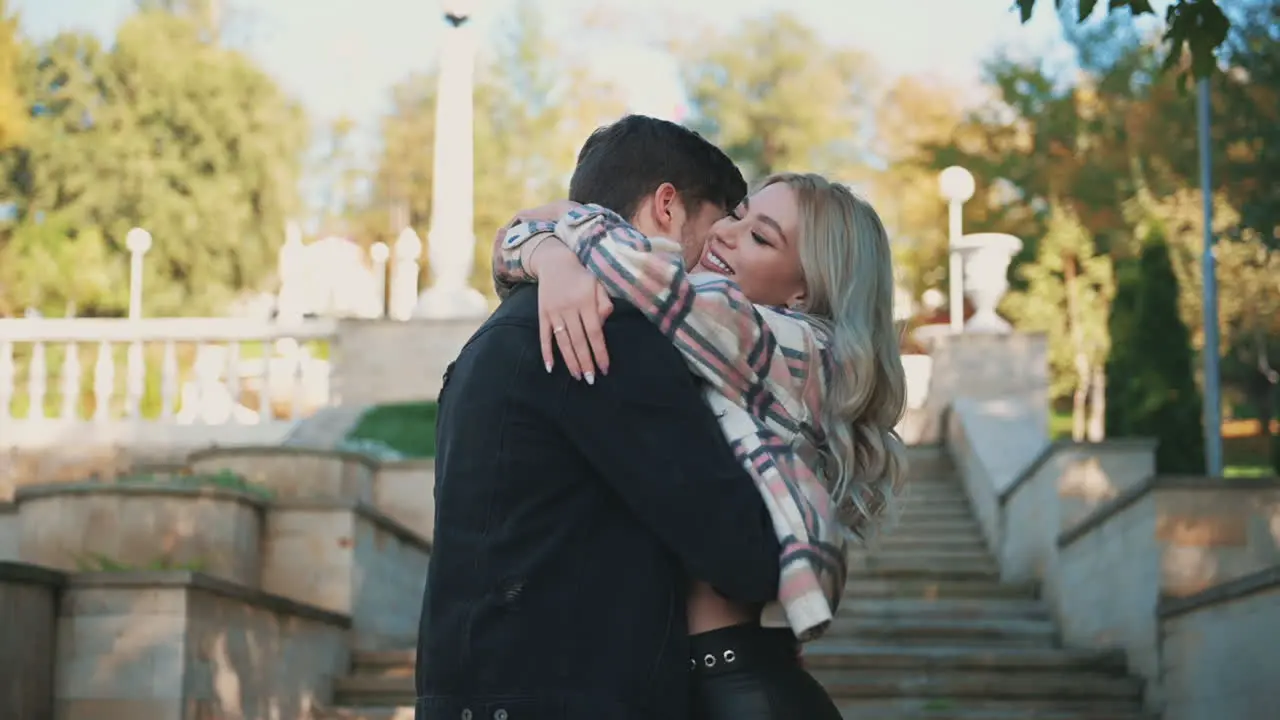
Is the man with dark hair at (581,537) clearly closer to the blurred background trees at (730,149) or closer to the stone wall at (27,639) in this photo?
the stone wall at (27,639)

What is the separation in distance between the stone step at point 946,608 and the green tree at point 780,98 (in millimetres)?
40472

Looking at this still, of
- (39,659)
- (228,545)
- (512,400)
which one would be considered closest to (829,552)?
(512,400)

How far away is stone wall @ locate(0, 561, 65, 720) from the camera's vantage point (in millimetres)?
6531

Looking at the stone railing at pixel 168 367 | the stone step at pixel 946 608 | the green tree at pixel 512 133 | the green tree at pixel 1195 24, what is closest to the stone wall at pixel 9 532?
the stone step at pixel 946 608

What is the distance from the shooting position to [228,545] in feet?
29.5

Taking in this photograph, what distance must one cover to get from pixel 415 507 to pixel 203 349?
6785mm

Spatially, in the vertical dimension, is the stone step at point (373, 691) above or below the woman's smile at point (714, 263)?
below

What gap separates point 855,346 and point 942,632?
25.2ft

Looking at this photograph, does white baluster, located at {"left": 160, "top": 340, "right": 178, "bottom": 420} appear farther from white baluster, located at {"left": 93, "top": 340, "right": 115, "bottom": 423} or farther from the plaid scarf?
the plaid scarf

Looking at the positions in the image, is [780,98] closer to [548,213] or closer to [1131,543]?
[1131,543]

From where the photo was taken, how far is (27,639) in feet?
22.1

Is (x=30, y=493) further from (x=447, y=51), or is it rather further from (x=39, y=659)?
(x=447, y=51)

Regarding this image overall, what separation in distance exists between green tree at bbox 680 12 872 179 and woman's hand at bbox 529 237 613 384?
48888 millimetres

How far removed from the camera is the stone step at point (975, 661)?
919 cm
